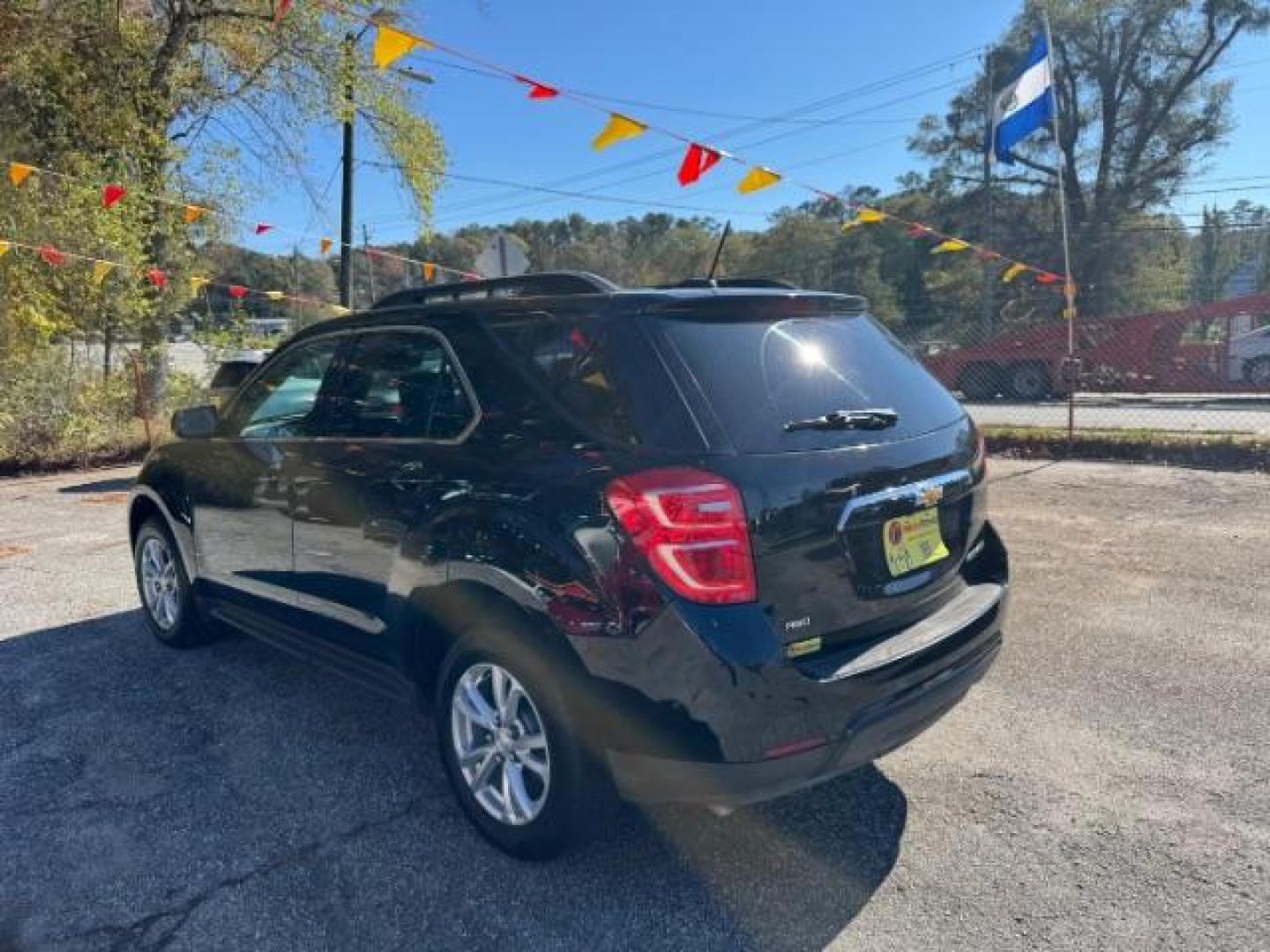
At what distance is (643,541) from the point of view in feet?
7.29

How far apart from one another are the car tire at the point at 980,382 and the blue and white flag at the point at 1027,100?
11232mm

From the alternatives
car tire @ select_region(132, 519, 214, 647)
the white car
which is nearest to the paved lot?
car tire @ select_region(132, 519, 214, 647)

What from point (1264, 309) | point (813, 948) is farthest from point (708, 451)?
point (1264, 309)

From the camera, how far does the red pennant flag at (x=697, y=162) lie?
835cm

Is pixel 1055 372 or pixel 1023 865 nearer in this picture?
pixel 1023 865

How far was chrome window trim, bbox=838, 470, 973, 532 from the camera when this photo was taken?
2.40 metres

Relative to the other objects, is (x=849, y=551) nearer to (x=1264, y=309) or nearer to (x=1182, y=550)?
(x=1182, y=550)

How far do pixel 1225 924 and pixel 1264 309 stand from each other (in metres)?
19.3

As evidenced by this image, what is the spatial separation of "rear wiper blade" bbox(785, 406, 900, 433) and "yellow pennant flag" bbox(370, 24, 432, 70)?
17.7 ft

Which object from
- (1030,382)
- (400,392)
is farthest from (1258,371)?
(400,392)

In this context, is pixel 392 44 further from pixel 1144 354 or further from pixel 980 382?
pixel 980 382

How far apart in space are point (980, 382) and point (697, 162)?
1548cm

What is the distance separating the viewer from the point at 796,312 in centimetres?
280

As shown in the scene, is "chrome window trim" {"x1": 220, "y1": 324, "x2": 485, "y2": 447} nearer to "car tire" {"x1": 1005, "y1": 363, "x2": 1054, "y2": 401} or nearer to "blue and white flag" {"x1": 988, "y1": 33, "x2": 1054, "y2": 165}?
"blue and white flag" {"x1": 988, "y1": 33, "x2": 1054, "y2": 165}
